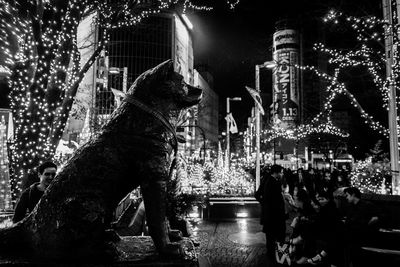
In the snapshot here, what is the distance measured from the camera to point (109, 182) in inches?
72.5

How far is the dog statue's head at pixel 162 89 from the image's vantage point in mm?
2016

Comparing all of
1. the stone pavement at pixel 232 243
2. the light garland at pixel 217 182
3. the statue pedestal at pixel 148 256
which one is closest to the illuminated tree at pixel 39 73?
the stone pavement at pixel 232 243

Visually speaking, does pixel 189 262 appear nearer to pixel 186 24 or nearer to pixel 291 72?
pixel 291 72

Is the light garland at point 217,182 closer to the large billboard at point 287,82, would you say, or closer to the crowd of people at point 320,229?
the crowd of people at point 320,229

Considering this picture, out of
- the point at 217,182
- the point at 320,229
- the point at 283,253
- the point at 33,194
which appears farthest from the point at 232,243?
the point at 217,182

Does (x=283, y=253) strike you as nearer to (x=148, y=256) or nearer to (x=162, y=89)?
(x=148, y=256)

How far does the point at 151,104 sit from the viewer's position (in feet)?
6.55

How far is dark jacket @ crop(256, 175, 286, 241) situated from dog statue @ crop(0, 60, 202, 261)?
20.5ft

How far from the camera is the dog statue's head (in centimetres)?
202

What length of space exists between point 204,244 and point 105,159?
23.3ft

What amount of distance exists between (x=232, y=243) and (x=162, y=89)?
24.5 feet

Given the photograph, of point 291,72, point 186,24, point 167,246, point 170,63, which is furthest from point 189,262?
point 186,24

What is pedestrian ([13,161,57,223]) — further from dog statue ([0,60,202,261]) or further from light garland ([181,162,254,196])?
light garland ([181,162,254,196])

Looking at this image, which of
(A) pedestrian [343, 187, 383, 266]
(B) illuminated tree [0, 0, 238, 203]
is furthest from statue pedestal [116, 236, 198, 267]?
(B) illuminated tree [0, 0, 238, 203]
